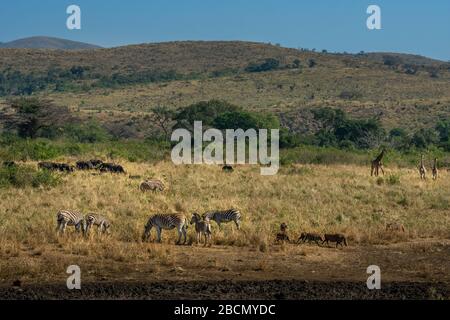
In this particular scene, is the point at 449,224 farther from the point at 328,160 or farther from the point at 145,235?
the point at 328,160

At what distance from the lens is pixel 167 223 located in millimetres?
15602

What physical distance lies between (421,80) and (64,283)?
96.0 metres

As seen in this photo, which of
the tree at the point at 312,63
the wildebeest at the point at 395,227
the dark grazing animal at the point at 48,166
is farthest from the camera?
the tree at the point at 312,63

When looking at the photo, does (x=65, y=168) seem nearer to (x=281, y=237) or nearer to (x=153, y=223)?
(x=153, y=223)

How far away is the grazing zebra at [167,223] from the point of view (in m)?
15.6

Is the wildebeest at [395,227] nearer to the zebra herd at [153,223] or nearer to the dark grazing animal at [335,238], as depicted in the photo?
the dark grazing animal at [335,238]

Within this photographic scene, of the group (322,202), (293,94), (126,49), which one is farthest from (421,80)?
(322,202)

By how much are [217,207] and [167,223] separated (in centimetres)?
580

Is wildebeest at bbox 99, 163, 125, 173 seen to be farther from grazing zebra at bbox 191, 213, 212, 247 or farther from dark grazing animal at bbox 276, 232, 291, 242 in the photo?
dark grazing animal at bbox 276, 232, 291, 242

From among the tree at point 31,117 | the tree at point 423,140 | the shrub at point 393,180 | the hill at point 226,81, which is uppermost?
the hill at point 226,81

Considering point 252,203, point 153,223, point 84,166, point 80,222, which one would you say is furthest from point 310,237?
point 84,166

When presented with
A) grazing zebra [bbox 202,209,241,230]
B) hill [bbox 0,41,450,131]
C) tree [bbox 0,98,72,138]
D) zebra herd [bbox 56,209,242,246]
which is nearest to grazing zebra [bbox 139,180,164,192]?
grazing zebra [bbox 202,209,241,230]

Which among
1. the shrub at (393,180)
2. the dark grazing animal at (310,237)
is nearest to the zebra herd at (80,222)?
the dark grazing animal at (310,237)

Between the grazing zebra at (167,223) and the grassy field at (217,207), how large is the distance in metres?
0.24
